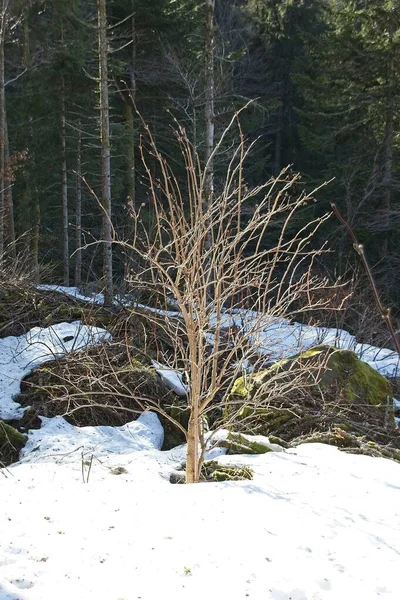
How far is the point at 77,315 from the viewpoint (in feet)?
26.5

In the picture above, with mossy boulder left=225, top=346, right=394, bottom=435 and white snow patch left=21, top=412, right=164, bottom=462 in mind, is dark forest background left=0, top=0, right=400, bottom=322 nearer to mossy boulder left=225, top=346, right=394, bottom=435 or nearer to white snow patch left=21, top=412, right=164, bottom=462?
mossy boulder left=225, top=346, right=394, bottom=435

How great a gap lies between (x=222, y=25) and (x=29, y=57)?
838cm

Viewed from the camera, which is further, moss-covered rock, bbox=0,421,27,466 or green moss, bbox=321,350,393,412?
green moss, bbox=321,350,393,412

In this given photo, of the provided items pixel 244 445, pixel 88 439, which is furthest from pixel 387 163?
pixel 88 439

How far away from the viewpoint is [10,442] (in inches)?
201

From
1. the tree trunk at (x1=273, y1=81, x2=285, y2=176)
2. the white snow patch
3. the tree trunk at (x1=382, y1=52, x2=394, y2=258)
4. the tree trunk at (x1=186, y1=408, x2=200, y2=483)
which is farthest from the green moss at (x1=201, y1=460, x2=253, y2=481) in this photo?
the tree trunk at (x1=273, y1=81, x2=285, y2=176)

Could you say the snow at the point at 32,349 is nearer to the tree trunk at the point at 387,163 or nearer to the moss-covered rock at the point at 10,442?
the moss-covered rock at the point at 10,442

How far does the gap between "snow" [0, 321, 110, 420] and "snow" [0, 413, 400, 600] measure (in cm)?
188

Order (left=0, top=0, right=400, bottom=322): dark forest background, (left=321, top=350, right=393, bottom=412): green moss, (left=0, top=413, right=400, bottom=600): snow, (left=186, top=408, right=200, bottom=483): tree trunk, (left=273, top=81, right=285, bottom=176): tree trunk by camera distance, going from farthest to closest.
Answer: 1. (left=273, top=81, right=285, bottom=176): tree trunk
2. (left=0, top=0, right=400, bottom=322): dark forest background
3. (left=321, top=350, right=393, bottom=412): green moss
4. (left=186, top=408, right=200, bottom=483): tree trunk
5. (left=0, top=413, right=400, bottom=600): snow

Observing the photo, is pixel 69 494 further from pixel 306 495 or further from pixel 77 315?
pixel 77 315

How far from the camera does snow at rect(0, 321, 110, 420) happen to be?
6.12 metres

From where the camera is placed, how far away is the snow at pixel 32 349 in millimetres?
6125

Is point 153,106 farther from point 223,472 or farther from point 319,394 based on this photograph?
point 223,472

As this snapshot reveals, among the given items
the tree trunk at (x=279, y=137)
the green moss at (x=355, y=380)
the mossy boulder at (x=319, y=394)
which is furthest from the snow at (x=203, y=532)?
the tree trunk at (x=279, y=137)
